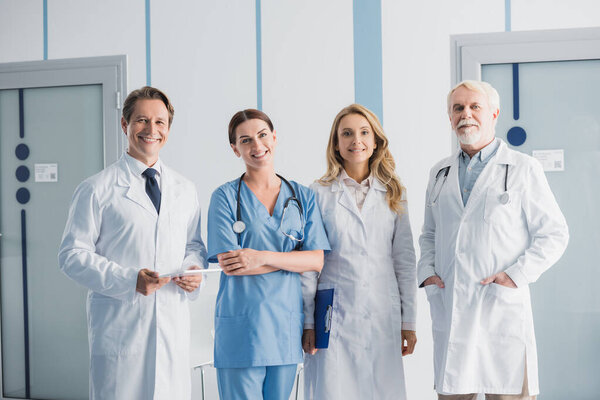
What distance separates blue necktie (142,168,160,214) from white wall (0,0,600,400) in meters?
1.13

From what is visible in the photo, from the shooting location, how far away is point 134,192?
6.09 feet

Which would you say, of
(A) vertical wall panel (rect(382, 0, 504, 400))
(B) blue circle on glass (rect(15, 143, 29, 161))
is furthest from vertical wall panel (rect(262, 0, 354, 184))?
(B) blue circle on glass (rect(15, 143, 29, 161))

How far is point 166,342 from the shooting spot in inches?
71.5

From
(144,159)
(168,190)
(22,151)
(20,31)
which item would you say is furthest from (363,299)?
(20,31)

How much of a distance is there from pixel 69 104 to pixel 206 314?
1.60m

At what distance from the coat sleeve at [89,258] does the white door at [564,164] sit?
204 centimetres

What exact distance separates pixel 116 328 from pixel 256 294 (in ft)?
1.57

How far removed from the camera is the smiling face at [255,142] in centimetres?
188

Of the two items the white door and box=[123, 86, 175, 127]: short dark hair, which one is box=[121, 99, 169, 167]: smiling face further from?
the white door

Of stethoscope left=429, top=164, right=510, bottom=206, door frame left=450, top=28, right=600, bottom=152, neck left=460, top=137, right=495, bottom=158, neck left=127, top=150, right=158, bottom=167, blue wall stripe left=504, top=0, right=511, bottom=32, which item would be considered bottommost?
stethoscope left=429, top=164, right=510, bottom=206

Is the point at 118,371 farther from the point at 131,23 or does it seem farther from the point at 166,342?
the point at 131,23

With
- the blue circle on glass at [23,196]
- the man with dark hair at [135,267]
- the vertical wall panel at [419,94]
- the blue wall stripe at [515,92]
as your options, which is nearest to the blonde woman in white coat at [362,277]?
the man with dark hair at [135,267]

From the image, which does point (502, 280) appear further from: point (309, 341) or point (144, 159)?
point (144, 159)

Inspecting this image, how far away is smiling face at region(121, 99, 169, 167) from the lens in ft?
6.20
